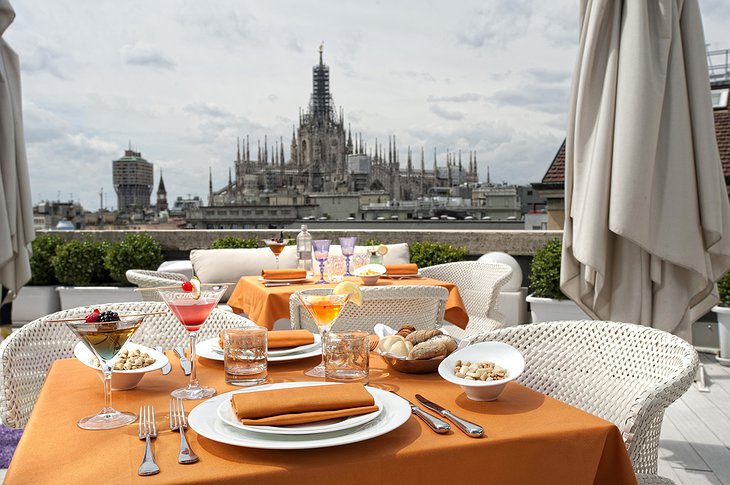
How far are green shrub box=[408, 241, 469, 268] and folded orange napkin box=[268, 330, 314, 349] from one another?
Answer: 4974 millimetres

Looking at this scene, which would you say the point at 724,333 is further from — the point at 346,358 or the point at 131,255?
the point at 131,255

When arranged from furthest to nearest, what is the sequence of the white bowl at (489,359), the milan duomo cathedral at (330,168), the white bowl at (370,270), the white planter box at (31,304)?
1. the milan duomo cathedral at (330,168)
2. the white planter box at (31,304)
3. the white bowl at (370,270)
4. the white bowl at (489,359)

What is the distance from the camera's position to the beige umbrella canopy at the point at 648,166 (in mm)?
2939

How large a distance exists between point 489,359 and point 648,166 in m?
1.57

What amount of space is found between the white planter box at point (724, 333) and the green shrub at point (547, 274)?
1167 millimetres

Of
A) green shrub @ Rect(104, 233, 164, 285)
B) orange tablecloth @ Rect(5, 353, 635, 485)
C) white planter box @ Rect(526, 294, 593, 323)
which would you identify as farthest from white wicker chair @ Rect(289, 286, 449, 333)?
green shrub @ Rect(104, 233, 164, 285)

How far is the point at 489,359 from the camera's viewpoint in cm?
176

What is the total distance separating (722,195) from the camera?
304 centimetres

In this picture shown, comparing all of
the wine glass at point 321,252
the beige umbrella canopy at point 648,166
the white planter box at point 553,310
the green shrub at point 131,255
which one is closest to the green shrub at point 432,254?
the white planter box at point 553,310

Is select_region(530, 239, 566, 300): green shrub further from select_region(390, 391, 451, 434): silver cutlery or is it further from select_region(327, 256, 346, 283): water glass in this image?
select_region(390, 391, 451, 434): silver cutlery

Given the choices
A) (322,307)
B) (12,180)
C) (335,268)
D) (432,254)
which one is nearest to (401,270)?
(335,268)

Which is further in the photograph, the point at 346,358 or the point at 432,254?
the point at 432,254

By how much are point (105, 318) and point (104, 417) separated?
0.67 feet

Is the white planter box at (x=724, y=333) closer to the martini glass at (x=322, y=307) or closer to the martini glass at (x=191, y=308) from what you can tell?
the martini glass at (x=322, y=307)
